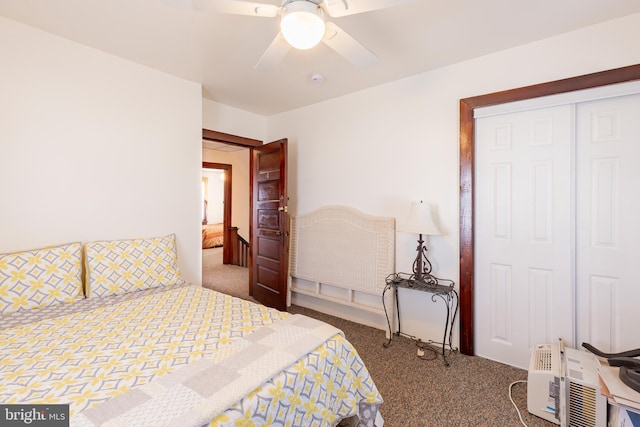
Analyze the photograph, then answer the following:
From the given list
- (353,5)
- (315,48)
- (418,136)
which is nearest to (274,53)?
(353,5)

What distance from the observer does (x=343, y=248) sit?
327 centimetres

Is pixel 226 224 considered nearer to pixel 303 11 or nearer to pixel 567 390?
pixel 303 11

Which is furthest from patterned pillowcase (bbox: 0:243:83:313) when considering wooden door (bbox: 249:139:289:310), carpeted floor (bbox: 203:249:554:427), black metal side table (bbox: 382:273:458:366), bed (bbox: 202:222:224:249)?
bed (bbox: 202:222:224:249)

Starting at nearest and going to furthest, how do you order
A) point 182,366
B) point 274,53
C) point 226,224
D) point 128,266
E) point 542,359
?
point 182,366, point 274,53, point 542,359, point 128,266, point 226,224

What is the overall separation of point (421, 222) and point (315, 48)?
65.4 inches

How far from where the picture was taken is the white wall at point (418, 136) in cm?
210

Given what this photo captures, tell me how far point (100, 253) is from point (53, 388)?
136cm

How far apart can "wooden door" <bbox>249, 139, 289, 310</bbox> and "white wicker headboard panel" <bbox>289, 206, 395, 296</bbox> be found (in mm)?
240

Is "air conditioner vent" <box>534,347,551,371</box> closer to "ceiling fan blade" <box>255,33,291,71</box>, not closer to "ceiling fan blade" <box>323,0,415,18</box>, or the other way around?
"ceiling fan blade" <box>323,0,415,18</box>

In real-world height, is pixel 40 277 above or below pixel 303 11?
below

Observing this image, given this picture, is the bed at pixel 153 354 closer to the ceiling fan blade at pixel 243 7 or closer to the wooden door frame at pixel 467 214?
the wooden door frame at pixel 467 214

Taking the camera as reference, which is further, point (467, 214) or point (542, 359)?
point (467, 214)

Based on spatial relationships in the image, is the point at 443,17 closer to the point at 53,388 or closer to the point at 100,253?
the point at 53,388

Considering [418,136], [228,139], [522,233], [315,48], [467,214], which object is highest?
[315,48]
